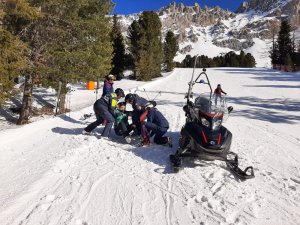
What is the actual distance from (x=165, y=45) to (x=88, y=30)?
41158 millimetres

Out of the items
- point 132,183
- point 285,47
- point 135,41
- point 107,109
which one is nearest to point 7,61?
point 107,109

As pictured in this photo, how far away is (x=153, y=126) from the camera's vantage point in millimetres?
9336

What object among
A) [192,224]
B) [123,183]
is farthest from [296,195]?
[123,183]

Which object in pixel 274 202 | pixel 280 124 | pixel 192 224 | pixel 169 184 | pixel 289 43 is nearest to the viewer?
pixel 192 224

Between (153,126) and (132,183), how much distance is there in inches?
110

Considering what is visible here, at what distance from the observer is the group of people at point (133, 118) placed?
9.34m

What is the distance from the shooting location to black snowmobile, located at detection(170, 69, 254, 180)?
7.20 metres

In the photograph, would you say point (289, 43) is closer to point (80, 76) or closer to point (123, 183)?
point (80, 76)

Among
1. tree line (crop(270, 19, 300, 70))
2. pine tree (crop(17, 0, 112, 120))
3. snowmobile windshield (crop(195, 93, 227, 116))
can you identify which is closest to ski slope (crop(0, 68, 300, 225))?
snowmobile windshield (crop(195, 93, 227, 116))

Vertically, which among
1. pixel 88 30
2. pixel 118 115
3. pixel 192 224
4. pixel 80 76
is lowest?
pixel 192 224

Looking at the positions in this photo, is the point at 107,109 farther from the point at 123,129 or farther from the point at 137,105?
the point at 137,105

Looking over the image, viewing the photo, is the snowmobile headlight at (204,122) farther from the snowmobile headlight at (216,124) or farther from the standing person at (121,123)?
the standing person at (121,123)

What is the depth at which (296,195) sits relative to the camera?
6.24 m

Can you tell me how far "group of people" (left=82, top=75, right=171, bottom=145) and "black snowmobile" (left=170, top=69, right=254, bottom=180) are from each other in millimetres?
1271
